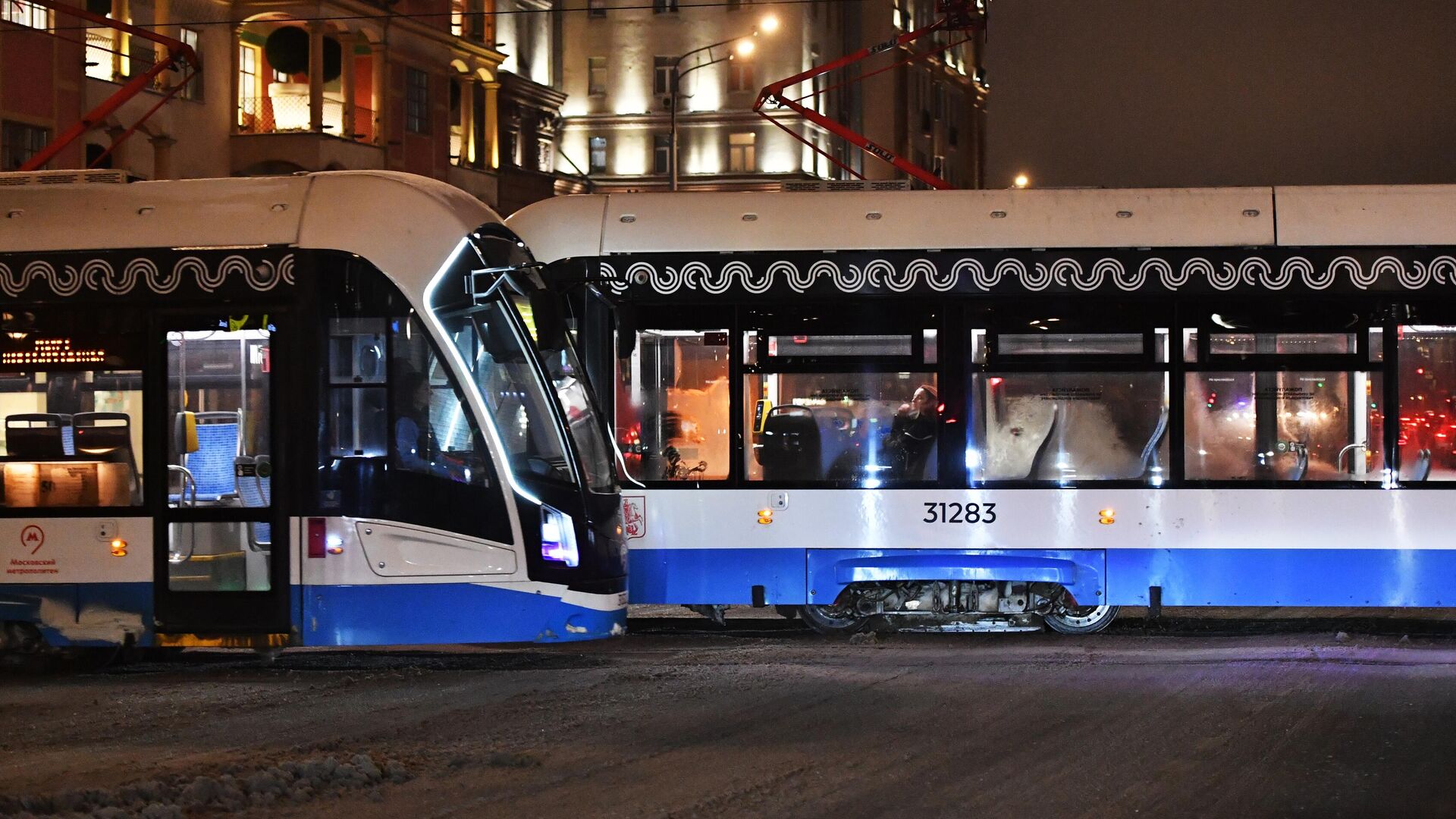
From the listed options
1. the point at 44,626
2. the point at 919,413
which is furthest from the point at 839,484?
the point at 44,626

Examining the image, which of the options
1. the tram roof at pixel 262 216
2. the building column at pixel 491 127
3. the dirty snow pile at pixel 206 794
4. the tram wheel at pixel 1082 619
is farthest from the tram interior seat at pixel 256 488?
the building column at pixel 491 127

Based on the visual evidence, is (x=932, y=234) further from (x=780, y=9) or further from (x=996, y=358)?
(x=780, y=9)

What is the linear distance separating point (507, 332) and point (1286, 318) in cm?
557

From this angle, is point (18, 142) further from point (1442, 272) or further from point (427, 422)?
point (1442, 272)

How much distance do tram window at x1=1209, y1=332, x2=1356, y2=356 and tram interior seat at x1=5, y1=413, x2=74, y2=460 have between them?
25.9 feet

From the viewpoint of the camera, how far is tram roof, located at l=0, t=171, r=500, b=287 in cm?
1044

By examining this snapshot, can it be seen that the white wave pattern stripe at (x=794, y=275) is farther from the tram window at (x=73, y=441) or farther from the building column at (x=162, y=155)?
the building column at (x=162, y=155)

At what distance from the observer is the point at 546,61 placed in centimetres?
6188

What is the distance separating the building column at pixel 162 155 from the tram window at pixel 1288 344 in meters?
24.9

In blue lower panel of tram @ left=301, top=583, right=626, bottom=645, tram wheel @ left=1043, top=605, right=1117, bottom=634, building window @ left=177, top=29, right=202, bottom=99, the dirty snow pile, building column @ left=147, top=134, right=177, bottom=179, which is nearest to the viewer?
the dirty snow pile

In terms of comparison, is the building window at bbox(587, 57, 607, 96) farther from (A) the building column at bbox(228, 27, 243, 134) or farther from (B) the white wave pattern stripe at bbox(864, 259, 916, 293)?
(B) the white wave pattern stripe at bbox(864, 259, 916, 293)

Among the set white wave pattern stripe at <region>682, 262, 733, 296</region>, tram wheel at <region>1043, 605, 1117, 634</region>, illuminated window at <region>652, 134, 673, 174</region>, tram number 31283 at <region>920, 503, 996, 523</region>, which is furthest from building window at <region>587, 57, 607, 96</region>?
tram number 31283 at <region>920, 503, 996, 523</region>

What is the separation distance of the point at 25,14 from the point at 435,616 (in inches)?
829

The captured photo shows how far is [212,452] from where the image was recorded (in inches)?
414
